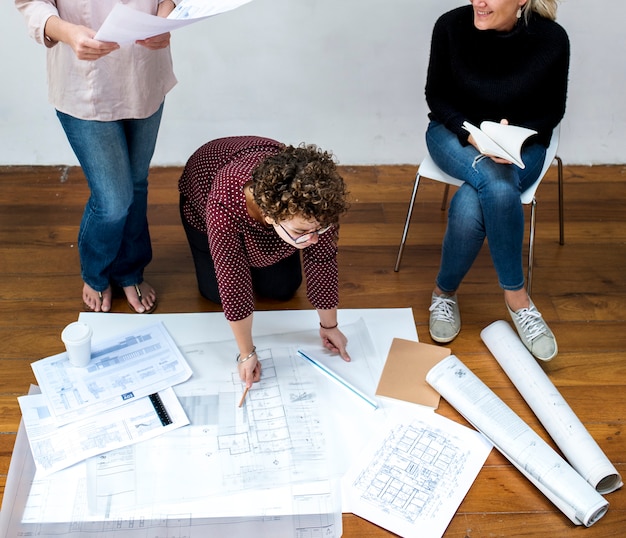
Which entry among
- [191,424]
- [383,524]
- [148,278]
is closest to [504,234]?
[383,524]

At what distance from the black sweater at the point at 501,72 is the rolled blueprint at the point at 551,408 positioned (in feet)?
1.76

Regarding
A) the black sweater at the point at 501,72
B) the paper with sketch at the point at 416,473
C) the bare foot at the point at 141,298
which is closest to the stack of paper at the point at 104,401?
the bare foot at the point at 141,298

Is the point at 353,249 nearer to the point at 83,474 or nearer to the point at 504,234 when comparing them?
the point at 504,234

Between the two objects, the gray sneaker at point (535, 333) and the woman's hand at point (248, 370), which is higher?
the gray sneaker at point (535, 333)

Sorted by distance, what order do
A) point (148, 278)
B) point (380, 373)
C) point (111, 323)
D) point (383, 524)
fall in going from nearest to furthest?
point (383, 524), point (380, 373), point (111, 323), point (148, 278)

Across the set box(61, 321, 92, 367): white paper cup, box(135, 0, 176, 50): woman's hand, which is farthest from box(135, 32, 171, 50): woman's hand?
box(61, 321, 92, 367): white paper cup

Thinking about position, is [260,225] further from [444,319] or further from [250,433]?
[444,319]

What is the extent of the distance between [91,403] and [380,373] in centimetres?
71

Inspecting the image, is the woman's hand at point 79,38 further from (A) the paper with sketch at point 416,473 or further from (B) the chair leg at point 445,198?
(B) the chair leg at point 445,198

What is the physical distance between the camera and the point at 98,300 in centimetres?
206

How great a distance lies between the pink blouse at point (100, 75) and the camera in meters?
1.58

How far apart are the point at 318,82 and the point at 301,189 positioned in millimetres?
1203

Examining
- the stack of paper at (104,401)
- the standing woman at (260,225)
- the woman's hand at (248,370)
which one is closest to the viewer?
the standing woman at (260,225)

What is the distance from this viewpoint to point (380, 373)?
6.12 feet
